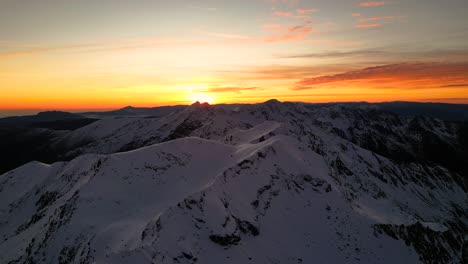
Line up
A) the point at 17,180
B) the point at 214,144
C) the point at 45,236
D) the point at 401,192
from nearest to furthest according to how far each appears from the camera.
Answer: the point at 45,236, the point at 214,144, the point at 17,180, the point at 401,192

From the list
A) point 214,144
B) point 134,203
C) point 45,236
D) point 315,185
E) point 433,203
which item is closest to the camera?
point 45,236

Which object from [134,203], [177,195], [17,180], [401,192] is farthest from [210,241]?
[401,192]

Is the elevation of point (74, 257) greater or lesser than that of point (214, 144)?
lesser

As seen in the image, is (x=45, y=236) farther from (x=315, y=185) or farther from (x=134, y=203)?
(x=315, y=185)

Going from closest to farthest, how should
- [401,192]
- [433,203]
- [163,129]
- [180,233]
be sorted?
[180,233], [401,192], [433,203], [163,129]

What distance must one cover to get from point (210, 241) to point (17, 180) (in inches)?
2040

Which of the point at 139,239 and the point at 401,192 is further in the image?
the point at 401,192

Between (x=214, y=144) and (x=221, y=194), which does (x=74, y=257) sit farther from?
(x=214, y=144)

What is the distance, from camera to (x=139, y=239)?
28438 mm

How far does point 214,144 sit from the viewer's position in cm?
5331

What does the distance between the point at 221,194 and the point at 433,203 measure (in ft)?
233

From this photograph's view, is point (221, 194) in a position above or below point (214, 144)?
below

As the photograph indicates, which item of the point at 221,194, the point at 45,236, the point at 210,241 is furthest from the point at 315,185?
the point at 45,236

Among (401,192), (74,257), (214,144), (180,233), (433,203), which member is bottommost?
(433,203)
